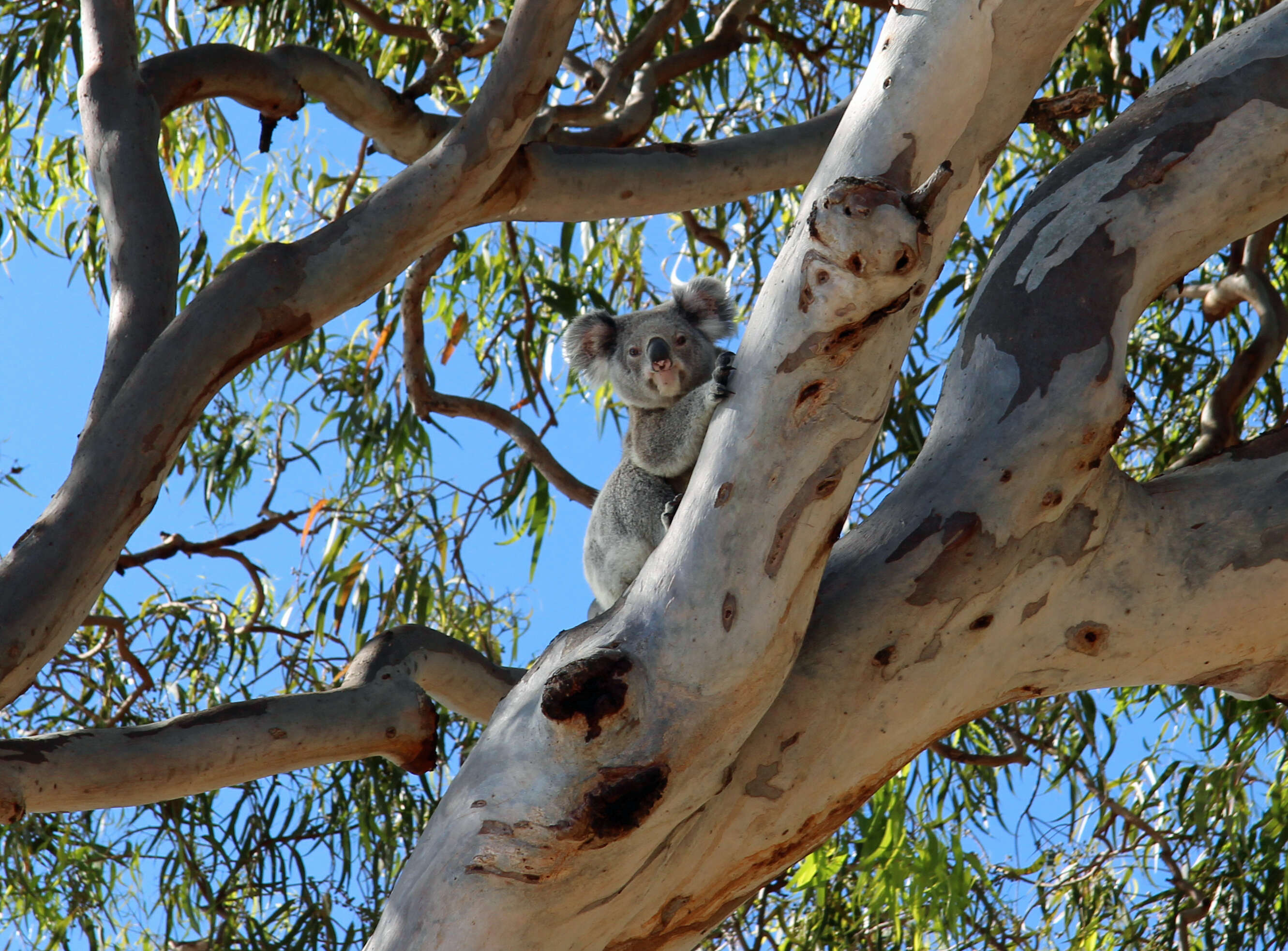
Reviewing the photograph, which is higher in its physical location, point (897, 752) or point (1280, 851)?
point (1280, 851)

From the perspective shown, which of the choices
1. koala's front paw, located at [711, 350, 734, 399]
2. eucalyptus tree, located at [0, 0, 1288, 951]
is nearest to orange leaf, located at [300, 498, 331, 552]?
eucalyptus tree, located at [0, 0, 1288, 951]

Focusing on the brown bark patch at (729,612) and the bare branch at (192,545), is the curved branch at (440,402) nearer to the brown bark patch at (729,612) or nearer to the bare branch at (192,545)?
the bare branch at (192,545)

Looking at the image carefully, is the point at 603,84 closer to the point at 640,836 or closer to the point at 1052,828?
the point at 1052,828

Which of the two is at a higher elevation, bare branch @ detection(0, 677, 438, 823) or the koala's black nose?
the koala's black nose

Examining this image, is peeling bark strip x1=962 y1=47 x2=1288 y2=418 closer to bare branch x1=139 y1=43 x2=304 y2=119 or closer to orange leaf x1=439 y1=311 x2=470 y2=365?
bare branch x1=139 y1=43 x2=304 y2=119

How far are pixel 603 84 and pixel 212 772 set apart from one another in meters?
2.03

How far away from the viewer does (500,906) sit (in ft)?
4.14

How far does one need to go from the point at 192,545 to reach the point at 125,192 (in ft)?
4.77

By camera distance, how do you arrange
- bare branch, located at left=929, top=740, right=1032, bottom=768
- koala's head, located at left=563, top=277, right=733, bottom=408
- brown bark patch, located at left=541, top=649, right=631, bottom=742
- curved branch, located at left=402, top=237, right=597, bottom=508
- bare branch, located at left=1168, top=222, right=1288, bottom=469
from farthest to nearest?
curved branch, located at left=402, top=237, right=597, bottom=508 < bare branch, located at left=929, top=740, right=1032, bottom=768 < bare branch, located at left=1168, top=222, right=1288, bottom=469 < koala's head, located at left=563, top=277, right=733, bottom=408 < brown bark patch, located at left=541, top=649, right=631, bottom=742

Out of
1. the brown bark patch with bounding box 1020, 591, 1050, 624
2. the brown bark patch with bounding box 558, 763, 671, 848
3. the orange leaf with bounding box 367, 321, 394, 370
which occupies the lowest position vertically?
the brown bark patch with bounding box 558, 763, 671, 848

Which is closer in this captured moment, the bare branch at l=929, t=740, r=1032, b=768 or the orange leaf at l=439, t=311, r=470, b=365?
the bare branch at l=929, t=740, r=1032, b=768

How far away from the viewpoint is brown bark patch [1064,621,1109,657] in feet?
5.03

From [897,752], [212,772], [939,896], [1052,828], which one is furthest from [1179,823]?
[212,772]

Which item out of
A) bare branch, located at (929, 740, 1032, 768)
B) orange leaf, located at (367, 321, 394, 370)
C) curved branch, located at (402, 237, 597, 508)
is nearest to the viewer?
bare branch, located at (929, 740, 1032, 768)
